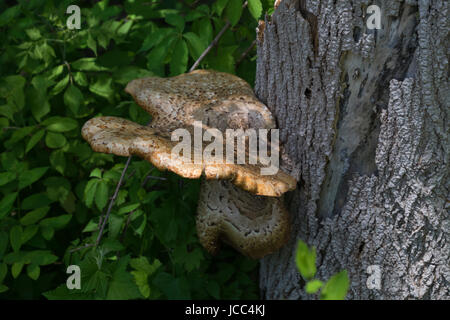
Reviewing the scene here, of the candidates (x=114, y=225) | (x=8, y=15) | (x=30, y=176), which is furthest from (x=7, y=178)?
(x=8, y=15)

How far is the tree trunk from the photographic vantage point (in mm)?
1764

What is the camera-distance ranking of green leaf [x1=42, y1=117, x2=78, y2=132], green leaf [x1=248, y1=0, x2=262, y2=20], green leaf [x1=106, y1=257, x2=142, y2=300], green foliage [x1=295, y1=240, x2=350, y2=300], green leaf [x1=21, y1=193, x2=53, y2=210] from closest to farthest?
green foliage [x1=295, y1=240, x2=350, y2=300]
green leaf [x1=106, y1=257, x2=142, y2=300]
green leaf [x1=248, y1=0, x2=262, y2=20]
green leaf [x1=21, y1=193, x2=53, y2=210]
green leaf [x1=42, y1=117, x2=78, y2=132]

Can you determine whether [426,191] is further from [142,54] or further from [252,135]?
[142,54]

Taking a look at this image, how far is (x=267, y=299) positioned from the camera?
295cm

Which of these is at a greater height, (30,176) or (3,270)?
(30,176)

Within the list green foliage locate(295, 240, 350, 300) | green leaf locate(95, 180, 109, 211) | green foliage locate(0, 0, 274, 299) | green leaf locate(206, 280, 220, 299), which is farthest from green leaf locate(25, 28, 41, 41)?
green foliage locate(295, 240, 350, 300)

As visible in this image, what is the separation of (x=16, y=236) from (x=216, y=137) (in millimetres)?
1447

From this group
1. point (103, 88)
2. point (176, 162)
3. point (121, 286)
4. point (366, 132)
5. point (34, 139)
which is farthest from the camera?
point (103, 88)

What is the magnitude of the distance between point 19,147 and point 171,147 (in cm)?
166

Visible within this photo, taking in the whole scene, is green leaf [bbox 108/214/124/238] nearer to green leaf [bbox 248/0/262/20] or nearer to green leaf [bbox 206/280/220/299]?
green leaf [bbox 206/280/220/299]

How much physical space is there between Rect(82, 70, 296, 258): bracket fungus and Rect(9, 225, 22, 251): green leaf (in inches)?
37.7

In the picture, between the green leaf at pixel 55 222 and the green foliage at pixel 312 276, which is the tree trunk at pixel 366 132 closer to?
the green foliage at pixel 312 276

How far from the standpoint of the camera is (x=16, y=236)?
2422mm

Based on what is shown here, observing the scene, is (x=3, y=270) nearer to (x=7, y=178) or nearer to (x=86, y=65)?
(x=7, y=178)
